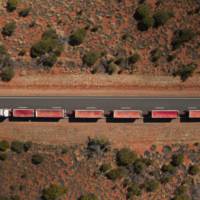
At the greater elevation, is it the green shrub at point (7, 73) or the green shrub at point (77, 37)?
the green shrub at point (77, 37)

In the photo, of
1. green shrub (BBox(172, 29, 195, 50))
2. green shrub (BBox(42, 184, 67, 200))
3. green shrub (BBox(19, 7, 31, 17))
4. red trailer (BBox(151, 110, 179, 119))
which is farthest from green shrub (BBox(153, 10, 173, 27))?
green shrub (BBox(42, 184, 67, 200))

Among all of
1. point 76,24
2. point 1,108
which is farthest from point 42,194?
point 76,24

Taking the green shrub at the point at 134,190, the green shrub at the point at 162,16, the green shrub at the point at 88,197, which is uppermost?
the green shrub at the point at 162,16

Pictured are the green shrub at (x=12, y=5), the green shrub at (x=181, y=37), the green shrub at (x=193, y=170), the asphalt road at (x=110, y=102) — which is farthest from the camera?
the asphalt road at (x=110, y=102)

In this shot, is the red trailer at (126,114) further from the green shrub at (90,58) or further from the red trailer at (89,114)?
the green shrub at (90,58)

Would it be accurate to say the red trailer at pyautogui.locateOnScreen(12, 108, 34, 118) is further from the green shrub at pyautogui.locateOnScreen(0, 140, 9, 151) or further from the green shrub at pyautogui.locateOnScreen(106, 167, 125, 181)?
the green shrub at pyautogui.locateOnScreen(106, 167, 125, 181)

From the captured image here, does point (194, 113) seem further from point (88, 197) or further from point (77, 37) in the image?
point (77, 37)

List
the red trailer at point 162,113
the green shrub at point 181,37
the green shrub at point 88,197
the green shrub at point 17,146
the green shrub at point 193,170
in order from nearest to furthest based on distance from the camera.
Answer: the green shrub at point 181,37
the red trailer at point 162,113
the green shrub at point 88,197
the green shrub at point 17,146
the green shrub at point 193,170

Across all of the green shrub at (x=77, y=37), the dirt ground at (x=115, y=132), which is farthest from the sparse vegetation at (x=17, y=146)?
the green shrub at (x=77, y=37)

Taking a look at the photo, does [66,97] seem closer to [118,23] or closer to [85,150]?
[85,150]
